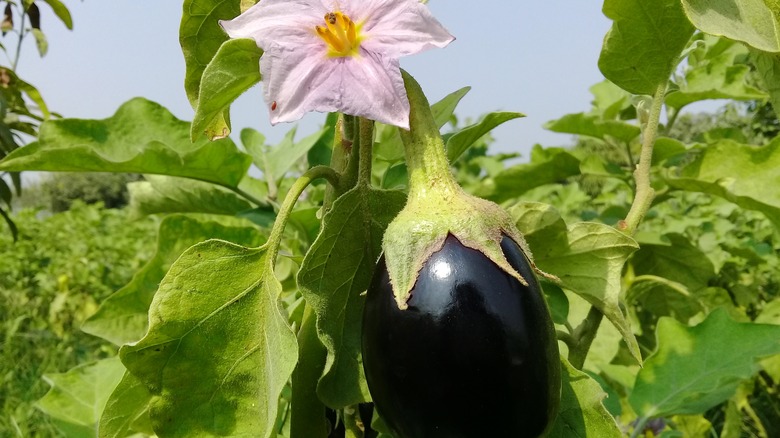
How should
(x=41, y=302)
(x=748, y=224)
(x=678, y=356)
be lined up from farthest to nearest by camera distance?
(x=41, y=302) < (x=748, y=224) < (x=678, y=356)

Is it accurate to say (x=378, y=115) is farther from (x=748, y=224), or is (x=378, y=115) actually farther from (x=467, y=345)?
(x=748, y=224)

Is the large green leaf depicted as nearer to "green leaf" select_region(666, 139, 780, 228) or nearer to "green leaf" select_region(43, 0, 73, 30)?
"green leaf" select_region(666, 139, 780, 228)

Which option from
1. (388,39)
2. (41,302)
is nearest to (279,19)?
(388,39)

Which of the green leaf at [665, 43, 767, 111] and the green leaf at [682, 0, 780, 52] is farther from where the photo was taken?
the green leaf at [665, 43, 767, 111]

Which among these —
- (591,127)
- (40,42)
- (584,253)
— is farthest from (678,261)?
(40,42)

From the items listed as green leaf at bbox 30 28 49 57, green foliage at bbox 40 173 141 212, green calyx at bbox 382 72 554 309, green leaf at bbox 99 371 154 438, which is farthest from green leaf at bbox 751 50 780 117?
green foliage at bbox 40 173 141 212

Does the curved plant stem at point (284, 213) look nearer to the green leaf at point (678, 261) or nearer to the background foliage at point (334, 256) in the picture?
the background foliage at point (334, 256)

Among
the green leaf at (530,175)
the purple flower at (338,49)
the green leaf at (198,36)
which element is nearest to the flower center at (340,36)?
the purple flower at (338,49)
